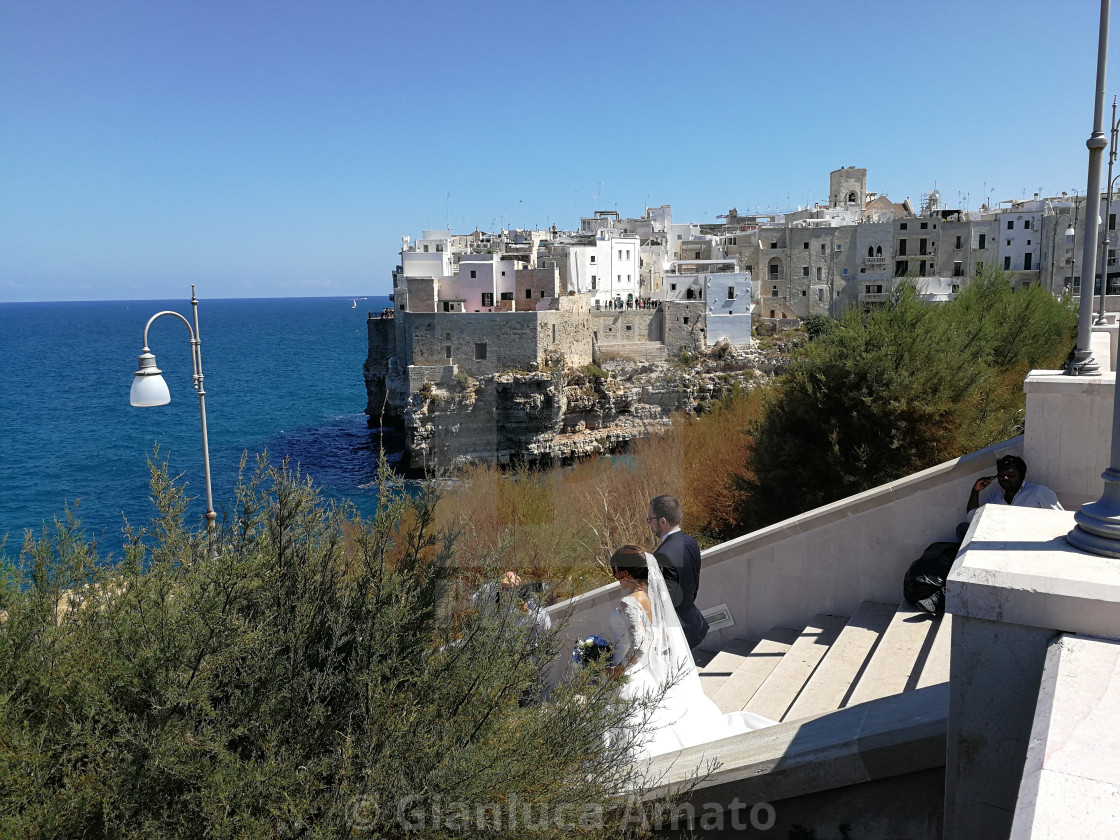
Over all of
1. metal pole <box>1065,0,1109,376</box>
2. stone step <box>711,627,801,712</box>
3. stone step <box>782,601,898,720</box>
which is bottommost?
stone step <box>711,627,801,712</box>

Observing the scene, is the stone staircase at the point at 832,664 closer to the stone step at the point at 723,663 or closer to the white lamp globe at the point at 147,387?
the stone step at the point at 723,663

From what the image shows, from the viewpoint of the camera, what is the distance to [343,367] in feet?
271

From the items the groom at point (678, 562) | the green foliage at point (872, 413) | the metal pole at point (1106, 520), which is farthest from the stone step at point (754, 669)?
the green foliage at point (872, 413)

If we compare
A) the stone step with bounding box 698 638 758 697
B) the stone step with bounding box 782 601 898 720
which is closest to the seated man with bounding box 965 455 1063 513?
the stone step with bounding box 782 601 898 720

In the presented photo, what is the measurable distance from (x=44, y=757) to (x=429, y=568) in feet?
4.87

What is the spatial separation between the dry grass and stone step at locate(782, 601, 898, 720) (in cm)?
395

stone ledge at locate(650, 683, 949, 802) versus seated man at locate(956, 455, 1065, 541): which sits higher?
seated man at locate(956, 455, 1065, 541)

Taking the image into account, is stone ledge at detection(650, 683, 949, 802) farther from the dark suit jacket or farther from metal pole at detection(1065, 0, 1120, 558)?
the dark suit jacket

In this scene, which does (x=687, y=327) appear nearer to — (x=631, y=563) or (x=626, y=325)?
(x=626, y=325)

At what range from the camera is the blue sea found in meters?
27.3

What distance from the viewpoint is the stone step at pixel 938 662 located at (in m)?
3.94

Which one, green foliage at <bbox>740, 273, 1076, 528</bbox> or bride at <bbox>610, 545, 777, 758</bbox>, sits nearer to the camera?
bride at <bbox>610, 545, 777, 758</bbox>

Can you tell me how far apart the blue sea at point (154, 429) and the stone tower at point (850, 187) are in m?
40.9

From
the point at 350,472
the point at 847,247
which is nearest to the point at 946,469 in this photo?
the point at 350,472
